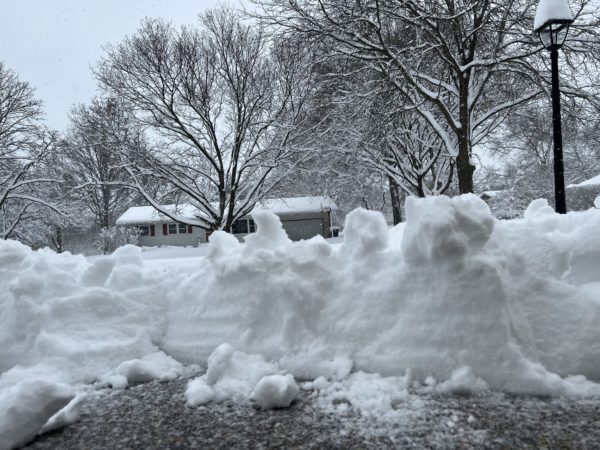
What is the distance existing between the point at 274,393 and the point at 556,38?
781cm

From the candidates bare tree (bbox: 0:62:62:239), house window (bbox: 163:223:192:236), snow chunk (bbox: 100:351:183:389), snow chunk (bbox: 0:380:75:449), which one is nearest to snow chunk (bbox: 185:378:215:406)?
snow chunk (bbox: 100:351:183:389)

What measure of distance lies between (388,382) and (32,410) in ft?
7.39

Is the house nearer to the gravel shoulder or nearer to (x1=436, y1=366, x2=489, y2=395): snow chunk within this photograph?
(x1=436, y1=366, x2=489, y2=395): snow chunk

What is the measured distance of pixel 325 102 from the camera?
18.7 m

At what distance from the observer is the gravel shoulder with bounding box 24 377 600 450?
2.46 metres

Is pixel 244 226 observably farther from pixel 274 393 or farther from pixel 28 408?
pixel 28 408

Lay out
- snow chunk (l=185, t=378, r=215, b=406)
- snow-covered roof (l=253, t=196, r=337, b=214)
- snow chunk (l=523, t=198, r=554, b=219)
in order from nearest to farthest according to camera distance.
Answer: snow chunk (l=185, t=378, r=215, b=406), snow chunk (l=523, t=198, r=554, b=219), snow-covered roof (l=253, t=196, r=337, b=214)

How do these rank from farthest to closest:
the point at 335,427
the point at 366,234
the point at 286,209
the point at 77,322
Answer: the point at 286,209 → the point at 77,322 → the point at 366,234 → the point at 335,427

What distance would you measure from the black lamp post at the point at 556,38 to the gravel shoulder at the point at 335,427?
5.72 meters

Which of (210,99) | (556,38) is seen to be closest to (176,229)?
(210,99)

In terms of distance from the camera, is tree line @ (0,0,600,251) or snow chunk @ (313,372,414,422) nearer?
snow chunk @ (313,372,414,422)

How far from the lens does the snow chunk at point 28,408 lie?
2.63m

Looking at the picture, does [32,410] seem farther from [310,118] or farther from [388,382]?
[310,118]

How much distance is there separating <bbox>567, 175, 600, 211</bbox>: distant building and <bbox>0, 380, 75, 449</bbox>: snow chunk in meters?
28.3
